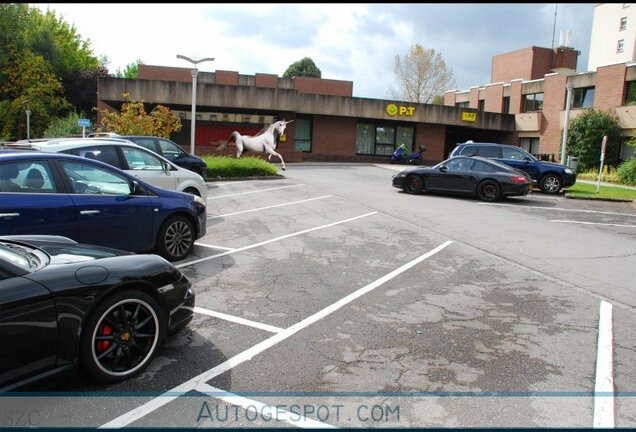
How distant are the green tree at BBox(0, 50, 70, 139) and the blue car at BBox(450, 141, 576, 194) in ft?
112

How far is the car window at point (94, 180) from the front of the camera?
630 cm

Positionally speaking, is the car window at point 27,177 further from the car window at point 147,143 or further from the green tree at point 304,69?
the green tree at point 304,69

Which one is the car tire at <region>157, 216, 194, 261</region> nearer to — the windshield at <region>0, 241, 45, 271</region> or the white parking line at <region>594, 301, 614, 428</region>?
the windshield at <region>0, 241, 45, 271</region>

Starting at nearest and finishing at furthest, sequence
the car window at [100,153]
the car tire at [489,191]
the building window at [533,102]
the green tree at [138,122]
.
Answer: the car window at [100,153] → the car tire at [489,191] → the green tree at [138,122] → the building window at [533,102]

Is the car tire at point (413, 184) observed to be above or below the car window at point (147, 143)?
below

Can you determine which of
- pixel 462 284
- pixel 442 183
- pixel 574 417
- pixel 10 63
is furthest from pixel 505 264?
pixel 10 63

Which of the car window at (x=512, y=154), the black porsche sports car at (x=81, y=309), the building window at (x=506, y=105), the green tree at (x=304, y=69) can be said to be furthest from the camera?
the green tree at (x=304, y=69)

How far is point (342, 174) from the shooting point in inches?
974

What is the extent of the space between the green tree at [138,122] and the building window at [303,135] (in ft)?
34.6

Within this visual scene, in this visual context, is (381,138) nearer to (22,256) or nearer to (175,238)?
(175,238)

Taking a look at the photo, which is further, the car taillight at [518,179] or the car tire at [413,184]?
the car tire at [413,184]

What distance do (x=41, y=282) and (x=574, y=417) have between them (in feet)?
12.5

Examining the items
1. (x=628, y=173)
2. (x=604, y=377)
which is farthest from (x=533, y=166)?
(x=604, y=377)

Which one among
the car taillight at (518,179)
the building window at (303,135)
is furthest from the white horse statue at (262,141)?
the car taillight at (518,179)
